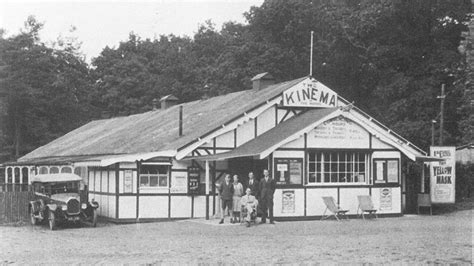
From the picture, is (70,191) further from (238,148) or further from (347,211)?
(347,211)

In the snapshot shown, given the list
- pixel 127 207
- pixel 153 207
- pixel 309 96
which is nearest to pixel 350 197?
pixel 309 96

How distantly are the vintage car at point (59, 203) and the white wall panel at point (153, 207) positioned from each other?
1.99 metres

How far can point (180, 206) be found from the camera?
25.2m

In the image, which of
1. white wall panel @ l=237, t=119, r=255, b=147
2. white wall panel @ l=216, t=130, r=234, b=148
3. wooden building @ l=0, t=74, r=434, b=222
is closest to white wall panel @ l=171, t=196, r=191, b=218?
wooden building @ l=0, t=74, r=434, b=222

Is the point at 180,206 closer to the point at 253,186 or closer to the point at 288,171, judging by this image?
the point at 253,186

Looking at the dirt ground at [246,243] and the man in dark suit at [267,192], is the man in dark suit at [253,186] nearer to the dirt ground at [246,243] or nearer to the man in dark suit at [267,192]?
the man in dark suit at [267,192]

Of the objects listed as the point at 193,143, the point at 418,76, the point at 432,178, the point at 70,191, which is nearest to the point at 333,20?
the point at 418,76

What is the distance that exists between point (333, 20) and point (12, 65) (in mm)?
27834

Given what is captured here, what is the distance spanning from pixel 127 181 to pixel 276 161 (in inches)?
208

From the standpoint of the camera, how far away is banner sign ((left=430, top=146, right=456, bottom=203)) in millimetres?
27297

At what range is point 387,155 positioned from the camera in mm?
26016

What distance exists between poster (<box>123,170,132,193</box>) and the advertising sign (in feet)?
7.32


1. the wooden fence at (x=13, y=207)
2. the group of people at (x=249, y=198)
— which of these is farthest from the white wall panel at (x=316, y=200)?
the wooden fence at (x=13, y=207)

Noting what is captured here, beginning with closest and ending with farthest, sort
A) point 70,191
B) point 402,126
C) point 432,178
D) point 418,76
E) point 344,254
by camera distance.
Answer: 1. point 344,254
2. point 70,191
3. point 432,178
4. point 402,126
5. point 418,76
